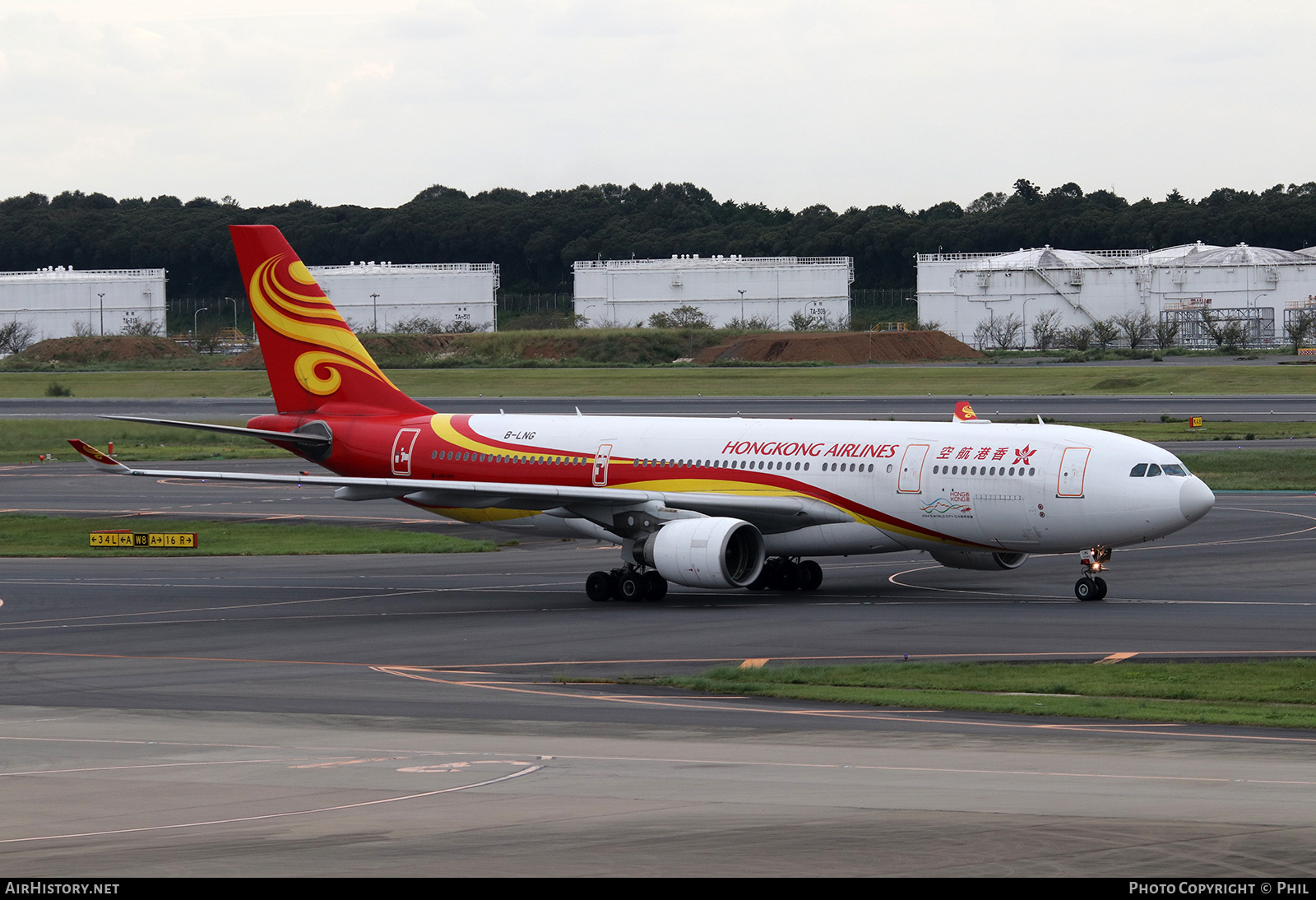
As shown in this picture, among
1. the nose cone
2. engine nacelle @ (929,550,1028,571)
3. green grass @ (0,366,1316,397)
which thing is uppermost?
green grass @ (0,366,1316,397)

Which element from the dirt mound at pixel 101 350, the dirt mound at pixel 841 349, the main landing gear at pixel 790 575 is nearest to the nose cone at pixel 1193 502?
the main landing gear at pixel 790 575

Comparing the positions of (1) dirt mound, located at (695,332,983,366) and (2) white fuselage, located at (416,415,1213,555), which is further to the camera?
(1) dirt mound, located at (695,332,983,366)

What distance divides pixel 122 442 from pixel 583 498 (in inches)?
2532

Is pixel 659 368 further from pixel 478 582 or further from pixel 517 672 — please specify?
pixel 517 672

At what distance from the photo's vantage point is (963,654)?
30.0m

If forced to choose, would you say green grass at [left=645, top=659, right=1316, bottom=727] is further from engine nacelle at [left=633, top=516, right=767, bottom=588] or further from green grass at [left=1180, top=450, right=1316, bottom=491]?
green grass at [left=1180, top=450, right=1316, bottom=491]

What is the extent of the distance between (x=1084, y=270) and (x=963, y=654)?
526ft

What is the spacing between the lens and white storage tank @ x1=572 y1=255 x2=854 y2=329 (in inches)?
7662

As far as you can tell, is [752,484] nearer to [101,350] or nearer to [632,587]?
[632,587]

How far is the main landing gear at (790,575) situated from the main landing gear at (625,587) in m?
2.63

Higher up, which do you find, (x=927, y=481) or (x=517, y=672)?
(x=927, y=481)

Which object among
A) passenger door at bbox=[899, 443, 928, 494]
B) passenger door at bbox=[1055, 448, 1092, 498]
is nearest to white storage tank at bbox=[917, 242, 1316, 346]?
passenger door at bbox=[899, 443, 928, 494]

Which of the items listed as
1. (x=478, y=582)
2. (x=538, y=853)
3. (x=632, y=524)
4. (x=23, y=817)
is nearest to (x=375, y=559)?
(x=478, y=582)

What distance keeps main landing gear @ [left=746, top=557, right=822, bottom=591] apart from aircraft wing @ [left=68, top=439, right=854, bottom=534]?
167cm
